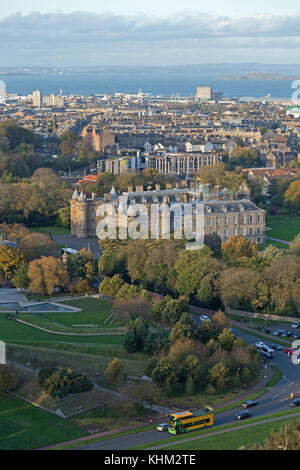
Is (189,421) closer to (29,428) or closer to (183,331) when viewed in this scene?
(29,428)

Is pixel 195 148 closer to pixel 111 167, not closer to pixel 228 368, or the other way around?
pixel 111 167

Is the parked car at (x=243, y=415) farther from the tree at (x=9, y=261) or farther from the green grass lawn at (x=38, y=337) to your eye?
the tree at (x=9, y=261)

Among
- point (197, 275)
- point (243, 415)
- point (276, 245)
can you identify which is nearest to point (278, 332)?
point (197, 275)

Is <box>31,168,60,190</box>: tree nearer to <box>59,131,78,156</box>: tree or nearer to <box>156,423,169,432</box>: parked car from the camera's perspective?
<box>59,131,78,156</box>: tree

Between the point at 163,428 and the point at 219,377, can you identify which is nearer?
the point at 163,428

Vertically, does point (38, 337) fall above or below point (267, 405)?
above

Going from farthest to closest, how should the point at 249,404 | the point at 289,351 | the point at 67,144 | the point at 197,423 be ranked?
the point at 67,144 < the point at 289,351 < the point at 249,404 < the point at 197,423

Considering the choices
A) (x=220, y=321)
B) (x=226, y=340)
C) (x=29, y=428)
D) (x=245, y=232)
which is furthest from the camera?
(x=245, y=232)

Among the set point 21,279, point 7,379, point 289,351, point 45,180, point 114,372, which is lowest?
point 289,351

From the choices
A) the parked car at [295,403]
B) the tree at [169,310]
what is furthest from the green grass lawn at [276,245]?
the parked car at [295,403]
